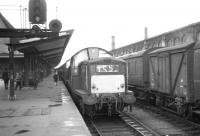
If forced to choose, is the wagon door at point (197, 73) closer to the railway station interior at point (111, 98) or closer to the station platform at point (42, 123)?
the railway station interior at point (111, 98)

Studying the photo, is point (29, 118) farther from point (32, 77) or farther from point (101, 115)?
point (32, 77)

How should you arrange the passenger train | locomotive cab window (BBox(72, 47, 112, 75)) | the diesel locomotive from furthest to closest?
locomotive cab window (BBox(72, 47, 112, 75)) < the diesel locomotive < the passenger train

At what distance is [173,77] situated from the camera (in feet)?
46.1

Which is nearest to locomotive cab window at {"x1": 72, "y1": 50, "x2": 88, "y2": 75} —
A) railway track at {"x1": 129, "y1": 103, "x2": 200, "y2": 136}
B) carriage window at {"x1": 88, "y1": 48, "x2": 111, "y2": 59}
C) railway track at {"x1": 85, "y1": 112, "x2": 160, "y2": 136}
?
carriage window at {"x1": 88, "y1": 48, "x2": 111, "y2": 59}

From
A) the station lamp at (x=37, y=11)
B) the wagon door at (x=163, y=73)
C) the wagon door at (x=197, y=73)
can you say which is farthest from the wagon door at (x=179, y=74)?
the station lamp at (x=37, y=11)

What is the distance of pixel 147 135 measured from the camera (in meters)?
10.6

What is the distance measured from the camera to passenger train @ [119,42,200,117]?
12.0 meters

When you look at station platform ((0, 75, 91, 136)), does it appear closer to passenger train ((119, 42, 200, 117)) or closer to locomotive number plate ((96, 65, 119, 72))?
locomotive number plate ((96, 65, 119, 72))

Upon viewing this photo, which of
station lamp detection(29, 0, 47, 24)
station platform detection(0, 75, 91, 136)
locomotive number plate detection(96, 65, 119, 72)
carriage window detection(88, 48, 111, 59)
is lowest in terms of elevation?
station platform detection(0, 75, 91, 136)

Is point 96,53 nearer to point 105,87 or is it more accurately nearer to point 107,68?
point 107,68

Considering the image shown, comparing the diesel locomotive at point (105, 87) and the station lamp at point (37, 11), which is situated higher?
the station lamp at point (37, 11)

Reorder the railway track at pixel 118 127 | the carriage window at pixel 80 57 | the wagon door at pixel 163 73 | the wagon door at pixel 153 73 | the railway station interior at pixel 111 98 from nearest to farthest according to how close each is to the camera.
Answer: the railway station interior at pixel 111 98, the railway track at pixel 118 127, the wagon door at pixel 163 73, the carriage window at pixel 80 57, the wagon door at pixel 153 73

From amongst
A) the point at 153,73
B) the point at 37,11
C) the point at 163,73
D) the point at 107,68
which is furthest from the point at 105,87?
the point at 37,11

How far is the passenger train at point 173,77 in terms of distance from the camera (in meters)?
12.0
